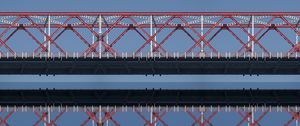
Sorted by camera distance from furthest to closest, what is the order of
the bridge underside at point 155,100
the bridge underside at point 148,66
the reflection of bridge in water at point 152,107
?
the bridge underside at point 148,66, the bridge underside at point 155,100, the reflection of bridge in water at point 152,107

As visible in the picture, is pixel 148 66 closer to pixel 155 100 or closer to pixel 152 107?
pixel 155 100

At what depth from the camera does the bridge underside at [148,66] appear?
376ft

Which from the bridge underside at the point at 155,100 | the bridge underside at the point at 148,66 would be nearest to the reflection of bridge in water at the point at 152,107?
the bridge underside at the point at 155,100

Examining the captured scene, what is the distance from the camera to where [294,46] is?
118500 millimetres

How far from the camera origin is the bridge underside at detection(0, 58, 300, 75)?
115m

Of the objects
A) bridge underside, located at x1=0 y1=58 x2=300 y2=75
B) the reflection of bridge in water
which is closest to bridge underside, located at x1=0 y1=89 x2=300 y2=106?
the reflection of bridge in water

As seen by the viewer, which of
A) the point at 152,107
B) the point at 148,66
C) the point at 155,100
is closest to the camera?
the point at 152,107

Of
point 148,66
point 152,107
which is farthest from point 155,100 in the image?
point 148,66

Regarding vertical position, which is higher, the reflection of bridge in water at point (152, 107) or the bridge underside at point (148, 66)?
the bridge underside at point (148, 66)

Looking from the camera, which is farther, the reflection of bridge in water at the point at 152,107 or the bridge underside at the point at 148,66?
the bridge underside at the point at 148,66

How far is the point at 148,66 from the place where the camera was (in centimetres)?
11862

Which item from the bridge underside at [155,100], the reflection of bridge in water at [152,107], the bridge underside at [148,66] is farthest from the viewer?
the bridge underside at [148,66]

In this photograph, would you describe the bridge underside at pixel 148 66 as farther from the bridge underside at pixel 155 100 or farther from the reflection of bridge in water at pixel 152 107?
the bridge underside at pixel 155 100

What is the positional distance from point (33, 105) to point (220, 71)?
41863 millimetres
